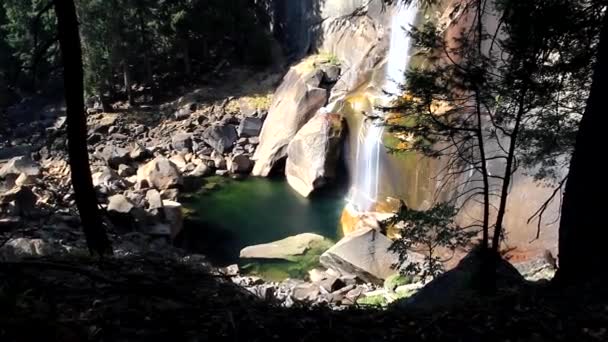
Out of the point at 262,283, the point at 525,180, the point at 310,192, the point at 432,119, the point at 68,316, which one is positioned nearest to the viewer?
the point at 68,316

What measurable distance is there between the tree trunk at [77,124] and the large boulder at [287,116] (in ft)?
45.3

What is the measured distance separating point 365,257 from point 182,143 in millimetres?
11617

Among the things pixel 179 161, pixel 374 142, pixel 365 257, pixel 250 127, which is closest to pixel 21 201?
pixel 179 161

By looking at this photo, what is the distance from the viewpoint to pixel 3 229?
12797 mm

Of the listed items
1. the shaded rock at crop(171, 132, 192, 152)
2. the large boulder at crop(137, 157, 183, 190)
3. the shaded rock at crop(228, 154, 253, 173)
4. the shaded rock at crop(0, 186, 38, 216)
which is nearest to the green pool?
the shaded rock at crop(228, 154, 253, 173)

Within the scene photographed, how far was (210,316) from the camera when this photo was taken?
10.0 feet

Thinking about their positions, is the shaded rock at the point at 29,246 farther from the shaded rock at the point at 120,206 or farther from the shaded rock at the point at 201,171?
the shaded rock at the point at 201,171

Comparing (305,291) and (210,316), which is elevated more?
(210,316)

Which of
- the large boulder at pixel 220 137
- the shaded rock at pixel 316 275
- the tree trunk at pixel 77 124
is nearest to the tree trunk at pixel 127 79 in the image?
the large boulder at pixel 220 137

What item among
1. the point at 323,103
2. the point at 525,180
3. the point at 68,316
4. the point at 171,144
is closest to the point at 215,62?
the point at 171,144

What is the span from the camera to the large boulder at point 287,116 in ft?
67.1

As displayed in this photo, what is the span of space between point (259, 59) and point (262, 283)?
15.6m

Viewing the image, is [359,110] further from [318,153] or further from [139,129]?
[139,129]

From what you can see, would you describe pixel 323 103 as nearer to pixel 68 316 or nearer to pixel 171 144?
pixel 171 144
